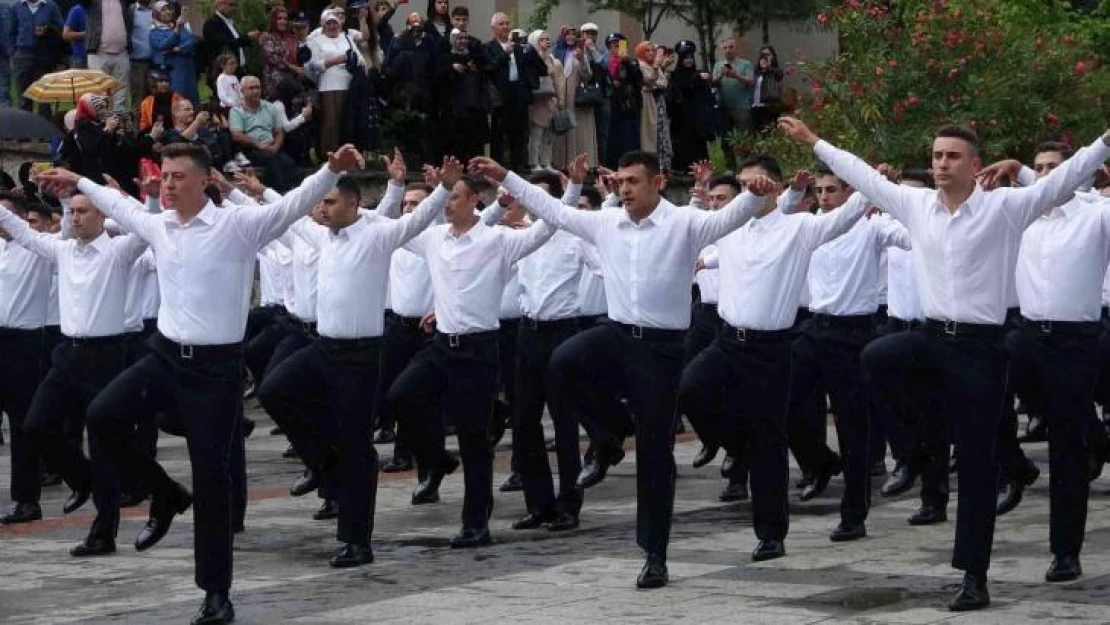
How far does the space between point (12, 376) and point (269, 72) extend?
8960 millimetres

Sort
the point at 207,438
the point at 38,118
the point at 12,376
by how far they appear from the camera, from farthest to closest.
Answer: the point at 38,118 < the point at 12,376 < the point at 207,438

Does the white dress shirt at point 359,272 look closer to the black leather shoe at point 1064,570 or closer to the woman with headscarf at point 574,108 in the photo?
the black leather shoe at point 1064,570

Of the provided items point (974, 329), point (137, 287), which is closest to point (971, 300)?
point (974, 329)

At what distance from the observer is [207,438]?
1139 cm

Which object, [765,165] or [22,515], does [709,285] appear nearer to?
[765,165]

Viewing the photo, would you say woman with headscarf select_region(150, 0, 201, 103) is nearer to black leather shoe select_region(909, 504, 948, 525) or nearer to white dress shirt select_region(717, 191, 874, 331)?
white dress shirt select_region(717, 191, 874, 331)

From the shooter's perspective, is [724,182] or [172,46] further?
[172,46]

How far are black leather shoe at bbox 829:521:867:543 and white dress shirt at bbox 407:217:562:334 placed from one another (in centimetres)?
236

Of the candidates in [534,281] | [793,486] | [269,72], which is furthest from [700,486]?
[269,72]

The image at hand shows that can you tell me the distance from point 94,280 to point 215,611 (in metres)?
3.87

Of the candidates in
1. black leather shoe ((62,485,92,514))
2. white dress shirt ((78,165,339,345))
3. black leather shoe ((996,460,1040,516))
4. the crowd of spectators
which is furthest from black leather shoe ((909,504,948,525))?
the crowd of spectators

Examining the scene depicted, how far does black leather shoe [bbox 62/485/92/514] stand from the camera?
15.0 meters

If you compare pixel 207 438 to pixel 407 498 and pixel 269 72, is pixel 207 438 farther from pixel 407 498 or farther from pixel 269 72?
pixel 269 72

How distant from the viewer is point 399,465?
702 inches
